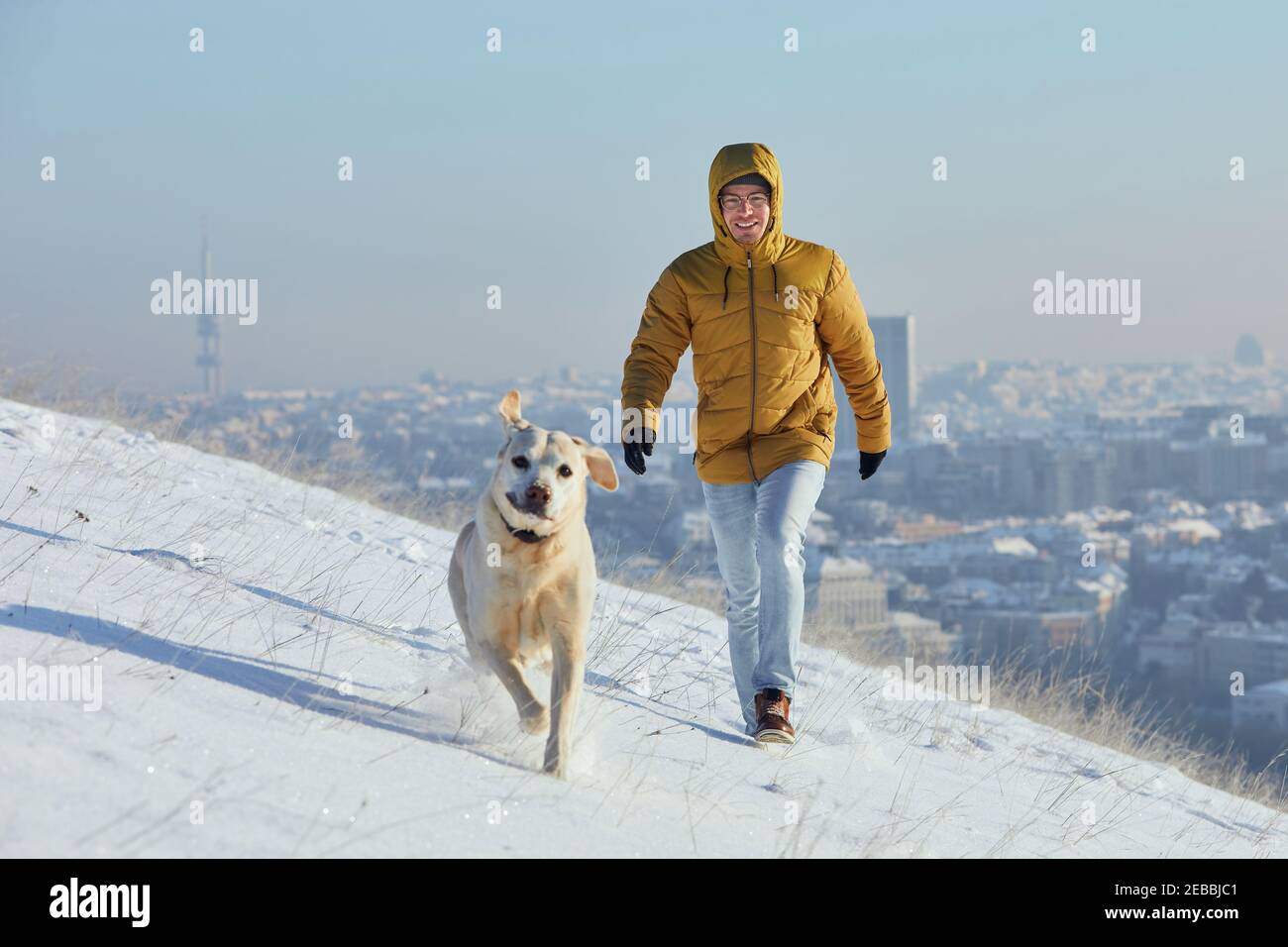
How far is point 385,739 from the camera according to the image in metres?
3.38

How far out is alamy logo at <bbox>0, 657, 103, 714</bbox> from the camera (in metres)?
3.00

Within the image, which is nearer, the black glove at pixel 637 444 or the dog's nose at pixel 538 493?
the dog's nose at pixel 538 493

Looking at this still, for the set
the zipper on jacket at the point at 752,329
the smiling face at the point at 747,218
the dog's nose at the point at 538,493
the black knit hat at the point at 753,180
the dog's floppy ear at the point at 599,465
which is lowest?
the dog's nose at the point at 538,493

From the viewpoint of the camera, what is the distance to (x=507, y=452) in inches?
146

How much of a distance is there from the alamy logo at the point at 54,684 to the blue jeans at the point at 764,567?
7.77ft

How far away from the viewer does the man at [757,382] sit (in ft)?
15.0

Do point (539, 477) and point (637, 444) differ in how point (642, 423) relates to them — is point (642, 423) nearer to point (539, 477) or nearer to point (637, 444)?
point (637, 444)

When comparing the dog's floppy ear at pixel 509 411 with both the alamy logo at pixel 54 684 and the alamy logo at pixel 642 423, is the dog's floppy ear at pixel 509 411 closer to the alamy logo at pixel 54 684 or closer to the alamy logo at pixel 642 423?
the alamy logo at pixel 642 423

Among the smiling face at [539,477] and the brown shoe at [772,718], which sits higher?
the smiling face at [539,477]
